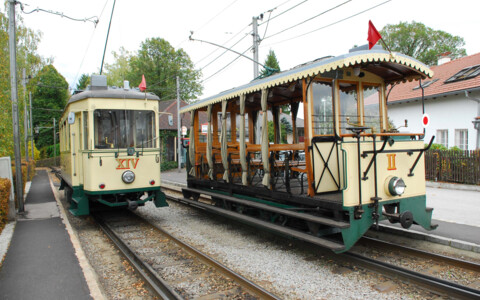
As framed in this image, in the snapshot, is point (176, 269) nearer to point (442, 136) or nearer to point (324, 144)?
point (324, 144)

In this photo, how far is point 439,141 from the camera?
56.7ft

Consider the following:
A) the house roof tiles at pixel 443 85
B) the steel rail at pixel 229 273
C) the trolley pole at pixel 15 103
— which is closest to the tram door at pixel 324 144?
the steel rail at pixel 229 273

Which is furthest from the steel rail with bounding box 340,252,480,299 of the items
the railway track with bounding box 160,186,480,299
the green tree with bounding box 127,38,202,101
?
the green tree with bounding box 127,38,202,101

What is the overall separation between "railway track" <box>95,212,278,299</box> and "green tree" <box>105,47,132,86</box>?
1825 inches

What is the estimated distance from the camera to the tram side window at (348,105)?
650 centimetres

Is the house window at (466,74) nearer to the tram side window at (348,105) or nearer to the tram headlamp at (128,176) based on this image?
the tram side window at (348,105)

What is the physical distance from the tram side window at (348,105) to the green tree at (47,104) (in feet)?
163

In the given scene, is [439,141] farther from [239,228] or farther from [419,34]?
[419,34]

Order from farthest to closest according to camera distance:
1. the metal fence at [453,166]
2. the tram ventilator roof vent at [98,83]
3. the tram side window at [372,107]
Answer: the metal fence at [453,166] < the tram ventilator roof vent at [98,83] < the tram side window at [372,107]

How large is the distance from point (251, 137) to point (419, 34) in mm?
35743

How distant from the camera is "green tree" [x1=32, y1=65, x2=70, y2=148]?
4959 cm

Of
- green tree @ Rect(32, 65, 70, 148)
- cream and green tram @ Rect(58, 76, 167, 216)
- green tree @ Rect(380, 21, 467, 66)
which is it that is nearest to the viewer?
cream and green tram @ Rect(58, 76, 167, 216)

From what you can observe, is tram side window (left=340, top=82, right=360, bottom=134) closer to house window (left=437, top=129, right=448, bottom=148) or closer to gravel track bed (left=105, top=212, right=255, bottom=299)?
gravel track bed (left=105, top=212, right=255, bottom=299)

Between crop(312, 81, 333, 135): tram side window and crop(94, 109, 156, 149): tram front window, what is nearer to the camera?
crop(312, 81, 333, 135): tram side window
